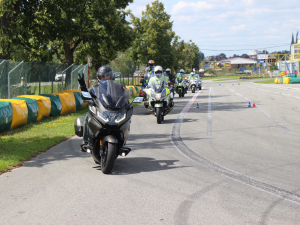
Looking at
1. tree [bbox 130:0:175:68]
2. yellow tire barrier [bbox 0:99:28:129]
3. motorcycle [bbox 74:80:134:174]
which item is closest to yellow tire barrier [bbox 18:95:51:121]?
yellow tire barrier [bbox 0:99:28:129]

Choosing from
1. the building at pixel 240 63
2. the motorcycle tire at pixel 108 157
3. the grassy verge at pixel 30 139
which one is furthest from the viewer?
the building at pixel 240 63

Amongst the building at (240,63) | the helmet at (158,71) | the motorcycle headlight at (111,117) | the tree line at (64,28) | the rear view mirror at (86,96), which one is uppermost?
the building at (240,63)

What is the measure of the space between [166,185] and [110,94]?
70.9 inches

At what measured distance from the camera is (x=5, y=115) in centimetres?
1112

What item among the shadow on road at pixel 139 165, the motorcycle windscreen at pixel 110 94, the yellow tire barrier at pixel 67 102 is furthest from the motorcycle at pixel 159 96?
the motorcycle windscreen at pixel 110 94

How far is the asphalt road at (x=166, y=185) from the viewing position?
14.5 ft

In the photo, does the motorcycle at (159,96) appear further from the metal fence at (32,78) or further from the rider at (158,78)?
the metal fence at (32,78)

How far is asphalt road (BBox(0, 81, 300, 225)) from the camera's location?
4.43m

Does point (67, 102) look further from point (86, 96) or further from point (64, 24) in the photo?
point (86, 96)

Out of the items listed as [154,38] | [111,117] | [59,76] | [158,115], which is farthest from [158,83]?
[154,38]

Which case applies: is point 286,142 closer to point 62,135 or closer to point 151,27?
point 62,135

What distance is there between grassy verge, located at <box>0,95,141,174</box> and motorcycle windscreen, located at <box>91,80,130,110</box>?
217 cm

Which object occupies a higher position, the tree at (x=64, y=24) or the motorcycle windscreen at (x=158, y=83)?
the tree at (x=64, y=24)

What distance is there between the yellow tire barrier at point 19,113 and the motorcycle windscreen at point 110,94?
6.00m
